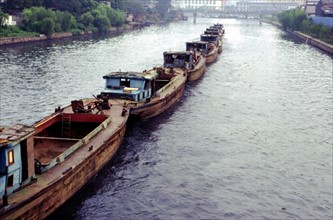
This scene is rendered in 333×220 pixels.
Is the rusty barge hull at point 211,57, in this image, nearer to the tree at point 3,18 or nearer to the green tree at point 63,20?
the tree at point 3,18

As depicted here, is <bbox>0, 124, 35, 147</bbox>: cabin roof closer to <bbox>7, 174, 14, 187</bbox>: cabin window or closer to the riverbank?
<bbox>7, 174, 14, 187</bbox>: cabin window

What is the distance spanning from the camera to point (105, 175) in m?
22.8

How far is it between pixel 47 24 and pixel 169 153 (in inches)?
2832

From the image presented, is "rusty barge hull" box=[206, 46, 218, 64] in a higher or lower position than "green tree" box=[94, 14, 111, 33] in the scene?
lower

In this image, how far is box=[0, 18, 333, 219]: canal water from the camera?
67.9ft

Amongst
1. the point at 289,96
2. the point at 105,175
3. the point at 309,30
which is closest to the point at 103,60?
the point at 289,96

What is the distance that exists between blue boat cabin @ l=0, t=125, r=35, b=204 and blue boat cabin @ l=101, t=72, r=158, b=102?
1456 cm

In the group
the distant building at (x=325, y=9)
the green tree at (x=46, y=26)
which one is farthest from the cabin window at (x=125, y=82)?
the distant building at (x=325, y=9)

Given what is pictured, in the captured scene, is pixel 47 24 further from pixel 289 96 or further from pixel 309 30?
pixel 309 30

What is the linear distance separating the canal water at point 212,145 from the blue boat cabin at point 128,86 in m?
2.17

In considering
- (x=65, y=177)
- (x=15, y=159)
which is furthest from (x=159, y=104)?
(x=15, y=159)

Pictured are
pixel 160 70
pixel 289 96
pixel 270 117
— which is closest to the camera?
pixel 270 117

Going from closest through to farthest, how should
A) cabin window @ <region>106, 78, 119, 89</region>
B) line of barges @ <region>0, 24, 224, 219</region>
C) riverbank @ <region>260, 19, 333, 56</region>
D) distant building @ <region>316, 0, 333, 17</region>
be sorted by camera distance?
line of barges @ <region>0, 24, 224, 219</region> < cabin window @ <region>106, 78, 119, 89</region> < riverbank @ <region>260, 19, 333, 56</region> < distant building @ <region>316, 0, 333, 17</region>

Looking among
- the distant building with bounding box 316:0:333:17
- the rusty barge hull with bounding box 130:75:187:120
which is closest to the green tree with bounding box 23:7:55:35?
the rusty barge hull with bounding box 130:75:187:120
